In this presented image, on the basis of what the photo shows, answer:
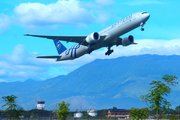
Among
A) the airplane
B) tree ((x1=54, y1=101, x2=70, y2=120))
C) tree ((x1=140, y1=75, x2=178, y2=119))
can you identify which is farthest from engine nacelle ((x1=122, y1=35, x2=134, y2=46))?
tree ((x1=140, y1=75, x2=178, y2=119))

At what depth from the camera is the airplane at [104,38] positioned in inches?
1992

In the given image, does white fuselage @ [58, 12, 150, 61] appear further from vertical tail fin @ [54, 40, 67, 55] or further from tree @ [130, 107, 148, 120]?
tree @ [130, 107, 148, 120]

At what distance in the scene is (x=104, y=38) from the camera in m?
54.9

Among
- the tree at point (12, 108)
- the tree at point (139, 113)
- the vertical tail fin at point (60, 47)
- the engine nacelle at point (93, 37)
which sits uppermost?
the vertical tail fin at point (60, 47)

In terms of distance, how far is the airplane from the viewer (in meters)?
50.6

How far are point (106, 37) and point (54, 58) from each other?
19110 millimetres

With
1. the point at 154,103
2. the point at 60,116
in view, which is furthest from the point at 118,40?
the point at 154,103

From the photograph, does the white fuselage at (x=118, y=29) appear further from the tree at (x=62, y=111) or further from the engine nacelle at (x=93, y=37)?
the tree at (x=62, y=111)

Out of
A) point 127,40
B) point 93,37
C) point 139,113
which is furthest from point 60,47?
point 139,113

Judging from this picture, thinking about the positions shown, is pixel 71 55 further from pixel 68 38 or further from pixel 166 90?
pixel 166 90

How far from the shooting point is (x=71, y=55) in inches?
2491

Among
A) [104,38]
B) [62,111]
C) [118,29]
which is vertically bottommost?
[62,111]

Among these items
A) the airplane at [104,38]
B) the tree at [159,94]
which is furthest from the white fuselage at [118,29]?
the tree at [159,94]

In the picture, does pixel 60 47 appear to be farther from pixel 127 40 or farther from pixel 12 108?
pixel 12 108
